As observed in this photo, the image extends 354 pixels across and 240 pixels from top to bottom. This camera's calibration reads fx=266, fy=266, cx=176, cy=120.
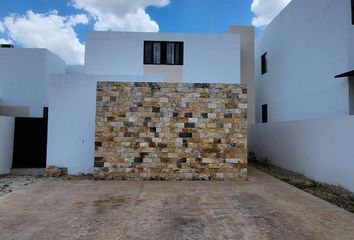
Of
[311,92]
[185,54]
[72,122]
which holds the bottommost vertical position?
[72,122]

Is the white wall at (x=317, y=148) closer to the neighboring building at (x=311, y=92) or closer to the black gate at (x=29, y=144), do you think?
the neighboring building at (x=311, y=92)

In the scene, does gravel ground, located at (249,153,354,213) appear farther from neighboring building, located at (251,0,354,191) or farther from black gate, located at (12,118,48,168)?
black gate, located at (12,118,48,168)

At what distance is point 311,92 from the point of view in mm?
10703

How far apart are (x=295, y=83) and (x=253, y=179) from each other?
604cm

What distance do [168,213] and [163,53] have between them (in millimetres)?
9248

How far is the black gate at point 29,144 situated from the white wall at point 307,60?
32.7ft

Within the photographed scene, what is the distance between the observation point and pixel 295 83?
11.9 meters

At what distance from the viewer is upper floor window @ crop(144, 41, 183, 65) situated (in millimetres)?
12539

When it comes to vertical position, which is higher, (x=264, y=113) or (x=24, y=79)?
(x=24, y=79)

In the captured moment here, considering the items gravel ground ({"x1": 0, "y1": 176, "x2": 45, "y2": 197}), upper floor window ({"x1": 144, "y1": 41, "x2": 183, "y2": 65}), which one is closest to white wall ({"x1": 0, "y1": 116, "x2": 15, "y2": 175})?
gravel ground ({"x1": 0, "y1": 176, "x2": 45, "y2": 197})

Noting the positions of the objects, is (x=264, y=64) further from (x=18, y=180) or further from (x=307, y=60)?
(x=18, y=180)

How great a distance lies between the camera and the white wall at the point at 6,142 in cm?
810

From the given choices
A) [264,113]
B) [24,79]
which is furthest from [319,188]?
[24,79]

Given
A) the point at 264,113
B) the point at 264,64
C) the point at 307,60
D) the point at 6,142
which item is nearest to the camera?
the point at 6,142
